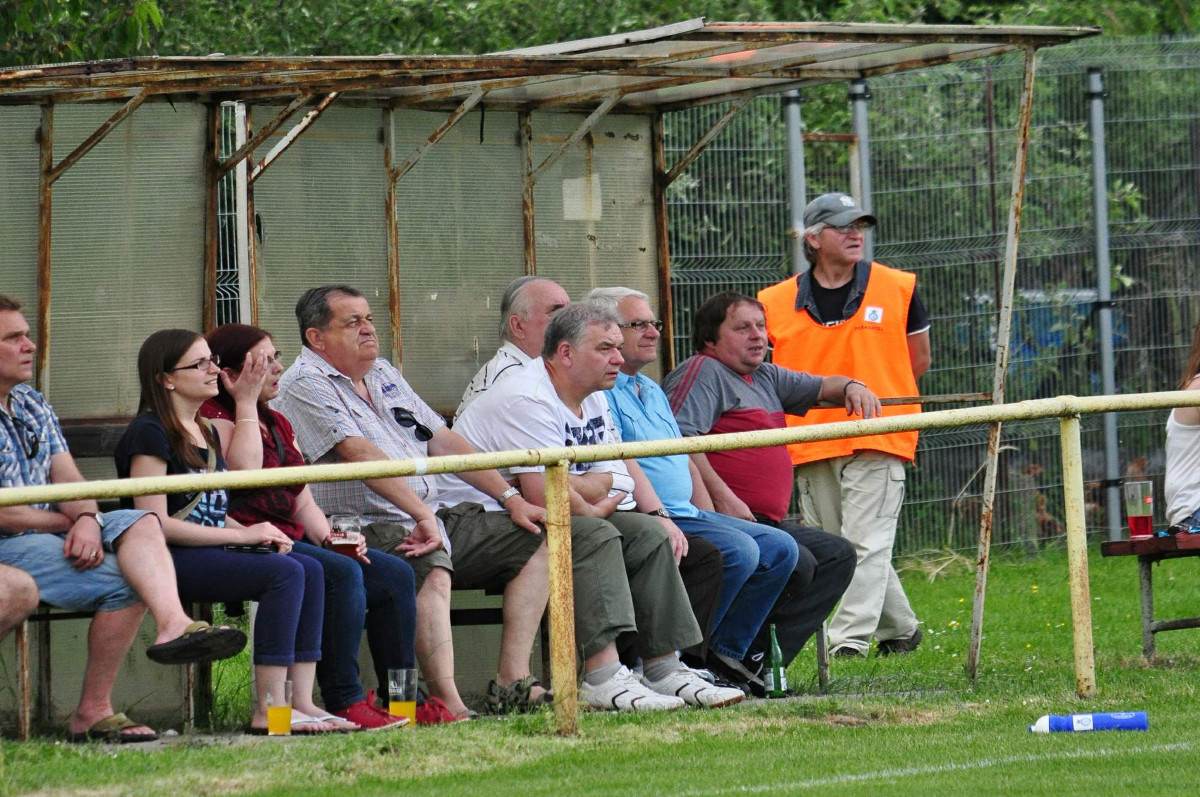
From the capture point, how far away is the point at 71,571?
7051mm

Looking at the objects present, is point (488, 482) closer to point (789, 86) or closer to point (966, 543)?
point (789, 86)

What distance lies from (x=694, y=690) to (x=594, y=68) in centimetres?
243

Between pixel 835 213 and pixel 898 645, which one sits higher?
pixel 835 213

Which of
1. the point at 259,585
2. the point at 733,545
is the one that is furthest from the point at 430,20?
the point at 259,585

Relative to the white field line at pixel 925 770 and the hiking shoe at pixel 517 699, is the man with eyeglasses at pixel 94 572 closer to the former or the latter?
the hiking shoe at pixel 517 699

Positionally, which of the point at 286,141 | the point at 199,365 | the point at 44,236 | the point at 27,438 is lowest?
the point at 27,438

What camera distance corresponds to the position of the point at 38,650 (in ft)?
26.7

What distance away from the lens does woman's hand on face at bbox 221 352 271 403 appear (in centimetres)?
769

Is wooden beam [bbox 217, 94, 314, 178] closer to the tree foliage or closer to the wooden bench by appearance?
the wooden bench

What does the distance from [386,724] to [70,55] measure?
576 cm

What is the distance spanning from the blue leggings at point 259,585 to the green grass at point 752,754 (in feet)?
1.16

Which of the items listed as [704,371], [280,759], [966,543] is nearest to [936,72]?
[966,543]

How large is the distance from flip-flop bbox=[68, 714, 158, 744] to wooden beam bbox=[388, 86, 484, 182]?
10.1ft

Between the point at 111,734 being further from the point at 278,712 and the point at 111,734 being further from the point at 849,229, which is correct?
the point at 849,229
